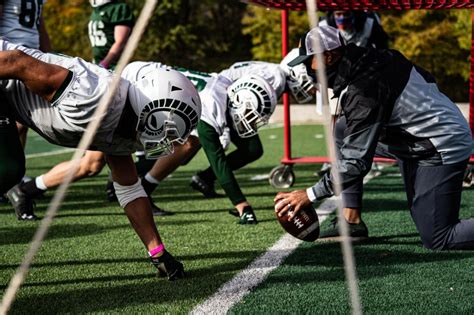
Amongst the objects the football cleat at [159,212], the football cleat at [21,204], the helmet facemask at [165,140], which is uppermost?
the helmet facemask at [165,140]

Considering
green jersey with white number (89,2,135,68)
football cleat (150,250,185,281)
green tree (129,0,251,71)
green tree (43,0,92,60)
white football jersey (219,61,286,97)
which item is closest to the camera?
football cleat (150,250,185,281)

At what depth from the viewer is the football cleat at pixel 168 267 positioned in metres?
4.17

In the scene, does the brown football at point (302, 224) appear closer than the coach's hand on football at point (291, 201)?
No

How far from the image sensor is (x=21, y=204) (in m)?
6.05

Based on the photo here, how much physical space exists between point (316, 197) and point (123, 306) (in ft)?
4.05

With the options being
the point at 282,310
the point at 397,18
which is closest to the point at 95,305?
the point at 282,310

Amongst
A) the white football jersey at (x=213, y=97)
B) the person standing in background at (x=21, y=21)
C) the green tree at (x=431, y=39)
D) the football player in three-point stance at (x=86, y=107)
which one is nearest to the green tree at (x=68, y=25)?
the green tree at (x=431, y=39)

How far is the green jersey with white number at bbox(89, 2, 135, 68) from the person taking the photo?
7.77 metres

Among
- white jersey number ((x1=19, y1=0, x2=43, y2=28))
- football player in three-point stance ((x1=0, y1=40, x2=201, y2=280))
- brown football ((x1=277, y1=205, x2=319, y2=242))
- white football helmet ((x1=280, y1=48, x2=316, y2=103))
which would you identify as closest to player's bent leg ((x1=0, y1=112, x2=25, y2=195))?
football player in three-point stance ((x1=0, y1=40, x2=201, y2=280))

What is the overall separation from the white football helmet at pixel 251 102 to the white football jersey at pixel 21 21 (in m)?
1.72

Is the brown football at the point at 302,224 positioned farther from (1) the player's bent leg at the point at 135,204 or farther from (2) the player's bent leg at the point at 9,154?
(2) the player's bent leg at the point at 9,154

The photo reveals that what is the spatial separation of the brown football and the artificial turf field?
18 cm

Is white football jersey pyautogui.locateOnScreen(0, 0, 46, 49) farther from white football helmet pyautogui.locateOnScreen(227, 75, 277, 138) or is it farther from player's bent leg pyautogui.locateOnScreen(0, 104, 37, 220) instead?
player's bent leg pyautogui.locateOnScreen(0, 104, 37, 220)

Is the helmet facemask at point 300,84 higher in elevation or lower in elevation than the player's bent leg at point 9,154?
lower
